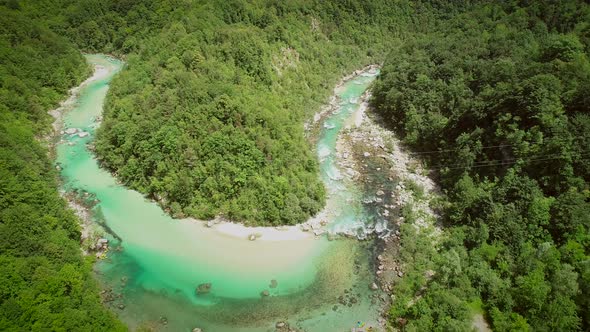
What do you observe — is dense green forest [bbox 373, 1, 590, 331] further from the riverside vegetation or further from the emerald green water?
the emerald green water

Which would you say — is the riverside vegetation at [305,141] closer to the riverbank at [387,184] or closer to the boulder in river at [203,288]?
the riverbank at [387,184]

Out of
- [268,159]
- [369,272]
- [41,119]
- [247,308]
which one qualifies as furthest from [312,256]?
[41,119]

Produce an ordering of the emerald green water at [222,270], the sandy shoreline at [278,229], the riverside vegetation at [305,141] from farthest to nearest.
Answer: the sandy shoreline at [278,229], the emerald green water at [222,270], the riverside vegetation at [305,141]

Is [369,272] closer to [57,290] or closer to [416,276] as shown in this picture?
[416,276]

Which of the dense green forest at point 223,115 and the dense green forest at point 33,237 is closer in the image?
the dense green forest at point 33,237

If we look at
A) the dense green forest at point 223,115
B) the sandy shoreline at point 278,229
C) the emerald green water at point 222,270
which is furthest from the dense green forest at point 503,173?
the dense green forest at point 223,115

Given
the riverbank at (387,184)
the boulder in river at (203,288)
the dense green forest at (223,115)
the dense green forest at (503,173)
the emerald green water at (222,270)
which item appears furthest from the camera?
the dense green forest at (223,115)

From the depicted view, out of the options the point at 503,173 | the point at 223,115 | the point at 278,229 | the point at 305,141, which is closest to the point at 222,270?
the point at 278,229
